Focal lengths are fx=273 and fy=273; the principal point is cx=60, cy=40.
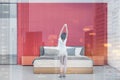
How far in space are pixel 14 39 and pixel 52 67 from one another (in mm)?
1249

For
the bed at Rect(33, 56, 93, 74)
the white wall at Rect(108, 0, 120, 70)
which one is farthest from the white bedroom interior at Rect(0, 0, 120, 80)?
the bed at Rect(33, 56, 93, 74)

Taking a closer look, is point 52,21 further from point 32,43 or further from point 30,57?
point 30,57

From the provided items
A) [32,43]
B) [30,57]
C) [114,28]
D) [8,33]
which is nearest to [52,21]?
[32,43]

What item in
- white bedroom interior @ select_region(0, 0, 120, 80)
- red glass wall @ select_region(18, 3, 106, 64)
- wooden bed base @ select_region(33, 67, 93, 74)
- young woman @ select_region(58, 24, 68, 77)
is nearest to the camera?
white bedroom interior @ select_region(0, 0, 120, 80)

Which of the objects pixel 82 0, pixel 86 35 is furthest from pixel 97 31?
pixel 82 0

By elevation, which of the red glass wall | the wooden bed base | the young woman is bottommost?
the wooden bed base

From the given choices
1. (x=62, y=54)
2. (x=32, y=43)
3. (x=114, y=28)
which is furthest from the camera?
(x=32, y=43)

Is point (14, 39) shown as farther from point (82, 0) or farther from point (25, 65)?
point (82, 0)

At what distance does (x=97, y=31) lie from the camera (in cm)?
575

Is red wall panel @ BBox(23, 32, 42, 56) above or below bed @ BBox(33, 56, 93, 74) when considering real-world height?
above

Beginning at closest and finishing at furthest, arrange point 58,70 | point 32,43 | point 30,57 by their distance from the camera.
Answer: point 58,70
point 30,57
point 32,43

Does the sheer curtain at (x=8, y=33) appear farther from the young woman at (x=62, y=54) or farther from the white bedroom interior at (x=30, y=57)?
the young woman at (x=62, y=54)

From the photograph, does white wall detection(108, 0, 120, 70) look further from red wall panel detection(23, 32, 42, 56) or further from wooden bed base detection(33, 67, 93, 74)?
red wall panel detection(23, 32, 42, 56)

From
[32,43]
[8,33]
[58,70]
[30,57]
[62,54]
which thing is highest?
[8,33]
